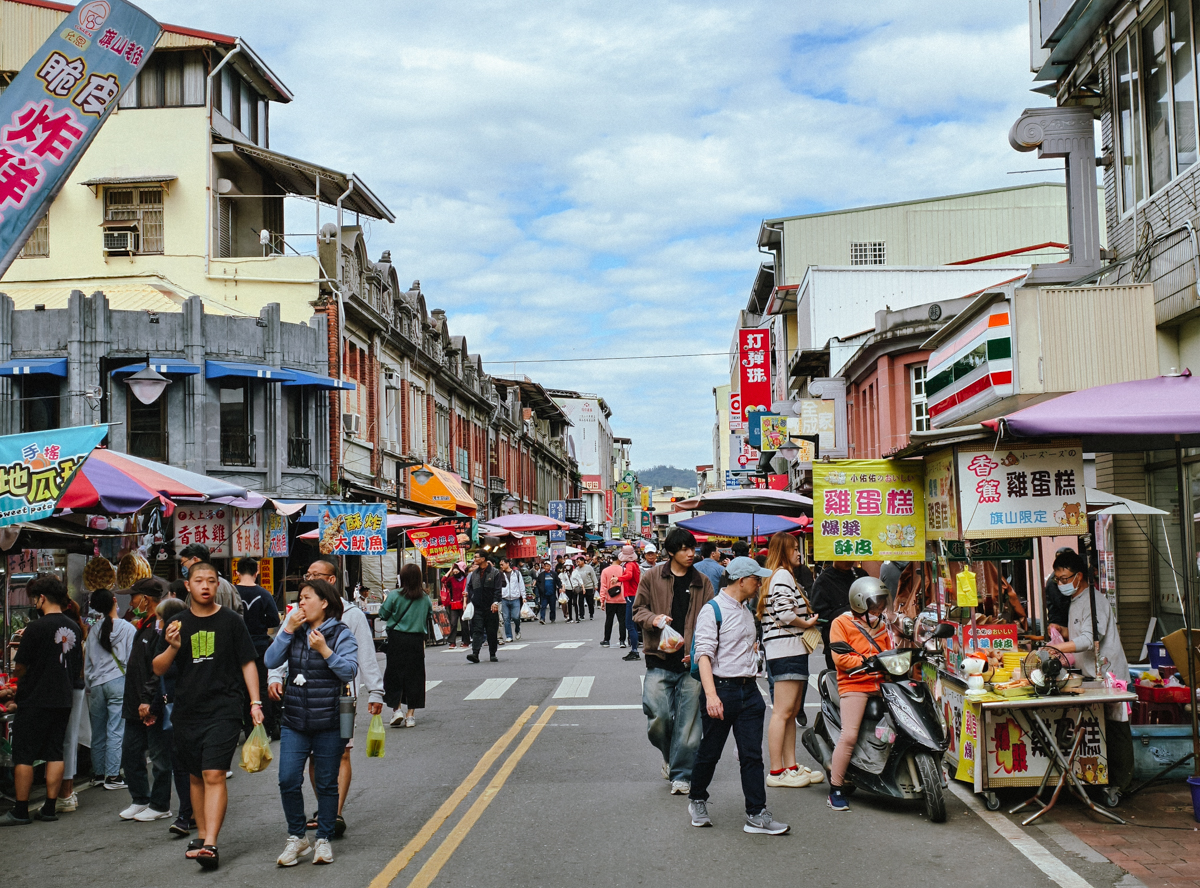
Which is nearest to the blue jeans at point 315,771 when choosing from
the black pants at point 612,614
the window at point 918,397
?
the black pants at point 612,614

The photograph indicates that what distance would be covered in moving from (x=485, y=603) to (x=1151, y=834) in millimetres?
13977

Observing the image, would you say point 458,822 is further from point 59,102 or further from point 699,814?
point 59,102

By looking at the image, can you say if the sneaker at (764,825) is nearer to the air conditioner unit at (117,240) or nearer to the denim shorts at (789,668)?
the denim shorts at (789,668)

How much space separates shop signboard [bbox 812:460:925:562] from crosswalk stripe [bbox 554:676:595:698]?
19.4 ft

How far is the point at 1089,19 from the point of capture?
13445 mm

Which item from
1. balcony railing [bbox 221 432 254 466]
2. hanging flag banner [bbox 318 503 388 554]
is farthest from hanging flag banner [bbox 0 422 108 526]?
balcony railing [bbox 221 432 254 466]

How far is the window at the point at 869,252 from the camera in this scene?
136 ft

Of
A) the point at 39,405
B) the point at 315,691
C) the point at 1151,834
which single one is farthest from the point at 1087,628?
the point at 39,405

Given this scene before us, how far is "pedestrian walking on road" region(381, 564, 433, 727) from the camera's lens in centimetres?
1294

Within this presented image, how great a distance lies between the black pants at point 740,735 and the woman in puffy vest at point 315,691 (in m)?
2.37

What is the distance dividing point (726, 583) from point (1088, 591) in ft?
9.46

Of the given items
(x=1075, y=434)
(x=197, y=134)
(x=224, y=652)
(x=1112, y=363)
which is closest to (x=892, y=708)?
(x=1075, y=434)

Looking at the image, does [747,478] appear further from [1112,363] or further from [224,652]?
[224,652]

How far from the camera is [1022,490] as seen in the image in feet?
29.5
